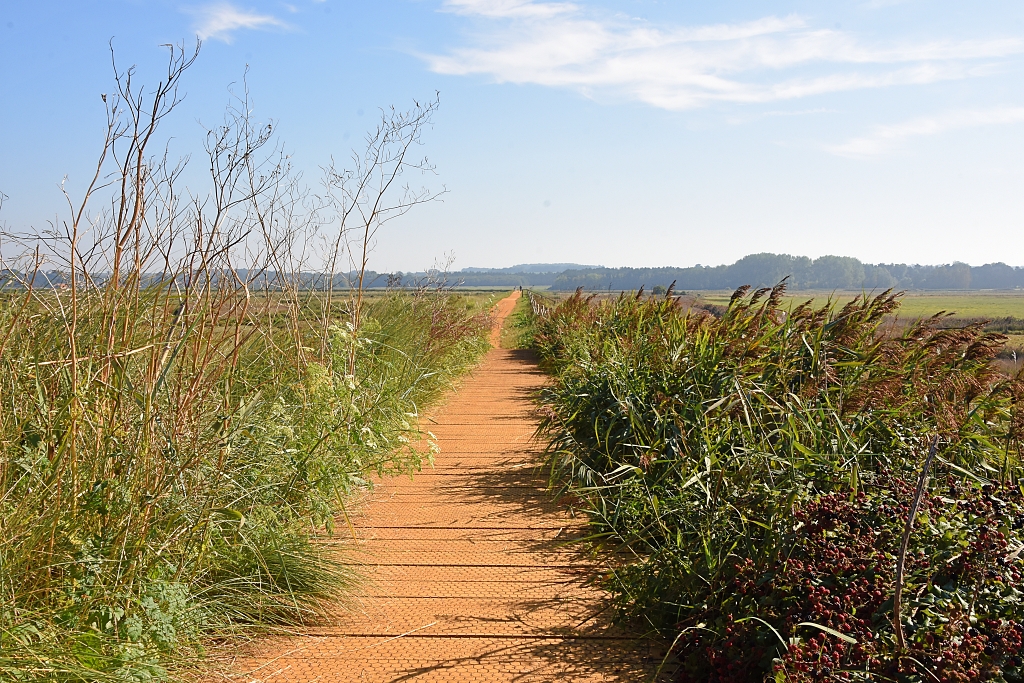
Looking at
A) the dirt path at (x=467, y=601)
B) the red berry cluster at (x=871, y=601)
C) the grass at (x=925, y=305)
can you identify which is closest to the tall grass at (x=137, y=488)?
the dirt path at (x=467, y=601)

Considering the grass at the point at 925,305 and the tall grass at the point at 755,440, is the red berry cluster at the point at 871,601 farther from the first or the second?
the grass at the point at 925,305

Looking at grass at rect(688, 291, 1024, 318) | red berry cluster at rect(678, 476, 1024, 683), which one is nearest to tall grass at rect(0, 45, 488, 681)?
red berry cluster at rect(678, 476, 1024, 683)

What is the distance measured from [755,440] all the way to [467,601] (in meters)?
1.58

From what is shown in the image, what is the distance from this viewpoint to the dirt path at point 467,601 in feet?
8.86

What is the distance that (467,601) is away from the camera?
3.26 meters

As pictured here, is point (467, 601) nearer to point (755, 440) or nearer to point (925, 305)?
point (755, 440)

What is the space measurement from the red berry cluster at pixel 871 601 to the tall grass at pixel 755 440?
1 cm

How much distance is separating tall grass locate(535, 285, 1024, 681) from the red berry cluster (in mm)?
13

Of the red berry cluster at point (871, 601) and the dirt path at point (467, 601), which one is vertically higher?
the red berry cluster at point (871, 601)

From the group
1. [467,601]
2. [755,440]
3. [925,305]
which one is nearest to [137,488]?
[467,601]

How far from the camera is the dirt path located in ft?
8.86

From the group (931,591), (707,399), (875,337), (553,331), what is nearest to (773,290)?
(875,337)

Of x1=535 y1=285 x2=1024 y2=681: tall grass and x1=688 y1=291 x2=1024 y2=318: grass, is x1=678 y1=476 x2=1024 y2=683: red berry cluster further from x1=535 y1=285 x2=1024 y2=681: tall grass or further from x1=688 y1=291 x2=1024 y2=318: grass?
x1=688 y1=291 x2=1024 y2=318: grass

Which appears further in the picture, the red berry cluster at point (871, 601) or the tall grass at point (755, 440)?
the tall grass at point (755, 440)
